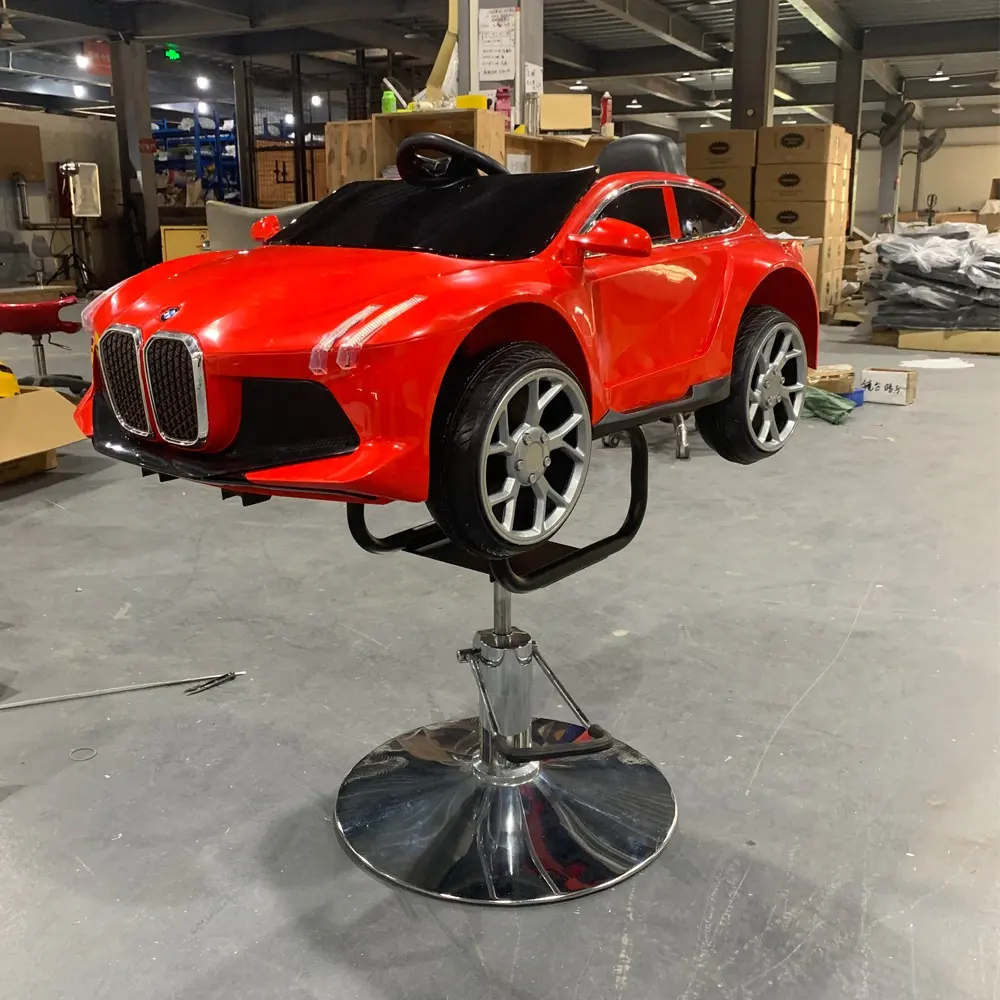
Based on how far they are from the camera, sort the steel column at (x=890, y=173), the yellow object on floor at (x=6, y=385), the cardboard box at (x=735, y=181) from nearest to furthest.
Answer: the yellow object on floor at (x=6, y=385) → the cardboard box at (x=735, y=181) → the steel column at (x=890, y=173)

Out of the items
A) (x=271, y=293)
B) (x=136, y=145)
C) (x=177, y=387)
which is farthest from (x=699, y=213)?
(x=136, y=145)

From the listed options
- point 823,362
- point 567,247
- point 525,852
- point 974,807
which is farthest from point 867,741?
point 823,362

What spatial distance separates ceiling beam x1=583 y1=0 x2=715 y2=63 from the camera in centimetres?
1107

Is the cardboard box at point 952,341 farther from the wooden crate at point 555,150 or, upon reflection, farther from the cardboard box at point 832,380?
the wooden crate at point 555,150

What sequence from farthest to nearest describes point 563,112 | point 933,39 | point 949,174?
point 949,174
point 933,39
point 563,112

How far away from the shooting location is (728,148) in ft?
27.6

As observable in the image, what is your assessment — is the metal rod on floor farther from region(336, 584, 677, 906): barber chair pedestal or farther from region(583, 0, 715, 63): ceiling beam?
region(583, 0, 715, 63): ceiling beam

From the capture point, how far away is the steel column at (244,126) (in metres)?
14.1

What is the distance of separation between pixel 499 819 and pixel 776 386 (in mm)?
1014

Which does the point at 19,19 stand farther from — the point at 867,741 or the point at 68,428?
the point at 867,741

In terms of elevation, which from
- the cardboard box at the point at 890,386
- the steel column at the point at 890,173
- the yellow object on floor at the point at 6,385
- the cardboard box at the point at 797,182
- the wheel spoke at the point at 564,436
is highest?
the steel column at the point at 890,173

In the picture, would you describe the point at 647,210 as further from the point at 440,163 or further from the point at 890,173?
the point at 890,173

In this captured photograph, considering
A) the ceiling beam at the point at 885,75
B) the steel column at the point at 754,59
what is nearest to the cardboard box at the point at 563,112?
the steel column at the point at 754,59

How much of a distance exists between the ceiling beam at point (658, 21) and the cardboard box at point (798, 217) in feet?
12.7
